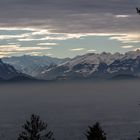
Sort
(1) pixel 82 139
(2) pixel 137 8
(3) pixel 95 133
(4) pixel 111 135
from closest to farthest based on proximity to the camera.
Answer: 1. (2) pixel 137 8
2. (3) pixel 95 133
3. (1) pixel 82 139
4. (4) pixel 111 135

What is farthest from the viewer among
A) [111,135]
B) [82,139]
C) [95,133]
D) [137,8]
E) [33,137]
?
[111,135]

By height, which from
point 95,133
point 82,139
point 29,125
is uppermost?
point 82,139

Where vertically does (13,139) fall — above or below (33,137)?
above

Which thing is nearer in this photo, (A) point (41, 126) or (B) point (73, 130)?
(A) point (41, 126)

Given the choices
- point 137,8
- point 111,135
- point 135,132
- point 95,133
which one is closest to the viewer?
point 137,8

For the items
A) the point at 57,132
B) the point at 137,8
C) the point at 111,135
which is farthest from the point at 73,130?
the point at 137,8

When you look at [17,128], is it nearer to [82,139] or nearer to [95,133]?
[82,139]

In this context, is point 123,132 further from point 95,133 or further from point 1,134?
point 95,133

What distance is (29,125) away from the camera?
4578 centimetres

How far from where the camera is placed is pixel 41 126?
45031 millimetres

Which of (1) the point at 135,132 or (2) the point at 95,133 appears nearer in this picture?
(2) the point at 95,133

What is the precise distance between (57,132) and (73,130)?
10.2 meters

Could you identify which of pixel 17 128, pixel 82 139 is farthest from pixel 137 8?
pixel 17 128

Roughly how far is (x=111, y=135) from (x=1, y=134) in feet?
145
